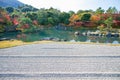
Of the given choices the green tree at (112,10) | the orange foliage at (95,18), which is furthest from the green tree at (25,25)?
the green tree at (112,10)

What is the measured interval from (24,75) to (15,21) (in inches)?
1159

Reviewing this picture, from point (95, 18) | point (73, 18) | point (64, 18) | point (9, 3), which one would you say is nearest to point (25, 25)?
point (64, 18)

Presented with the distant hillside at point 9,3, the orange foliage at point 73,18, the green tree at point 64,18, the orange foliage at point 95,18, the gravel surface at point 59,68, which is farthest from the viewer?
the distant hillside at point 9,3

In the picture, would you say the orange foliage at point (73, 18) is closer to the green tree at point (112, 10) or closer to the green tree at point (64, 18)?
the green tree at point (64, 18)

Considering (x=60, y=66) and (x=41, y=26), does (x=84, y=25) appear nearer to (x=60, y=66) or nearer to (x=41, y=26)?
(x=41, y=26)

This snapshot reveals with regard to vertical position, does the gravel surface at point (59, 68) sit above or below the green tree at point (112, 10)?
below

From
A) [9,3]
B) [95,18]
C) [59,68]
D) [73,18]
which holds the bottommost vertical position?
[59,68]

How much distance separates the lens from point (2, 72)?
285 inches

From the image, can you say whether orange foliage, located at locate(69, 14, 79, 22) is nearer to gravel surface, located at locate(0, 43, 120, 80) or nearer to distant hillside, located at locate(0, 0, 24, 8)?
gravel surface, located at locate(0, 43, 120, 80)

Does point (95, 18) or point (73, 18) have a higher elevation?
point (73, 18)

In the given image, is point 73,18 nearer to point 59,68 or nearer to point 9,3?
point 59,68

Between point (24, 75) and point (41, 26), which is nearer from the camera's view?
point (24, 75)

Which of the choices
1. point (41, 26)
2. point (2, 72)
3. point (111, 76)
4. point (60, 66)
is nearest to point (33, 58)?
point (60, 66)

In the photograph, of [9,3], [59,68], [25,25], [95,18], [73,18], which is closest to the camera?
[59,68]
